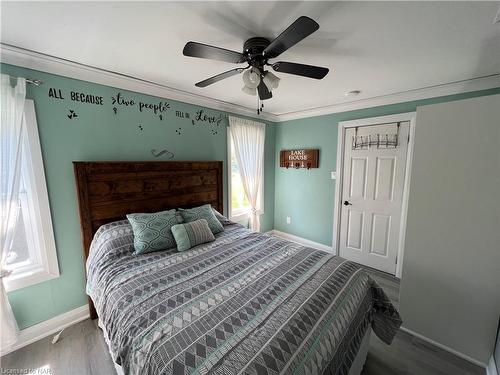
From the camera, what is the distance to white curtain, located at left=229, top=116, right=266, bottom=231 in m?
3.23

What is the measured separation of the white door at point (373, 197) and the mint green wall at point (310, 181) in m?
0.21

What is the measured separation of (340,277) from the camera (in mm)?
1488

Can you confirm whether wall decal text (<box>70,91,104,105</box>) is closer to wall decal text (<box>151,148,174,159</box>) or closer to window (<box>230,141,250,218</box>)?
wall decal text (<box>151,148,174,159</box>)

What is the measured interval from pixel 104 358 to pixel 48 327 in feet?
2.37

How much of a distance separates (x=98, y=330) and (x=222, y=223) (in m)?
1.54

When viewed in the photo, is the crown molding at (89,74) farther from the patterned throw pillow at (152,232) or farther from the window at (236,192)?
the patterned throw pillow at (152,232)

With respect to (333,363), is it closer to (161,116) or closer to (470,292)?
(470,292)

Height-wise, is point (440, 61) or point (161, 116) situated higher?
point (440, 61)

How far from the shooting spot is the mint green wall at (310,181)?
127 inches

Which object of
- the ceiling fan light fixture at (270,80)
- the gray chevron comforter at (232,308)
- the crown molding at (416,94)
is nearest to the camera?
the gray chevron comforter at (232,308)

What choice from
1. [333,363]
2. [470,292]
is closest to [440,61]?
[470,292]

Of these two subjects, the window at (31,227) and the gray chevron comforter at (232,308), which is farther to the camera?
the window at (31,227)

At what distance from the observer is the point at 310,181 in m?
3.56

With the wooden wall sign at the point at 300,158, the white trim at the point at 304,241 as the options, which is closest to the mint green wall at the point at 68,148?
the wooden wall sign at the point at 300,158
